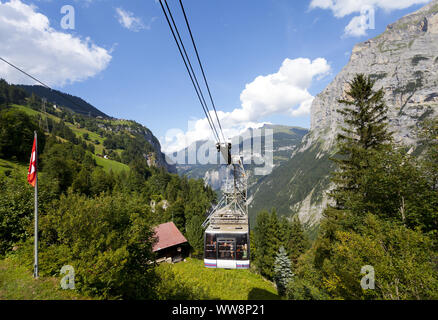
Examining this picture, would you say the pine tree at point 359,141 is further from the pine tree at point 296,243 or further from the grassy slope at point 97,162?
the grassy slope at point 97,162

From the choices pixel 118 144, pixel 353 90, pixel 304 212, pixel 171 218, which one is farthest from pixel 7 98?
pixel 304 212

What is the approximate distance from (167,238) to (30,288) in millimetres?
27537

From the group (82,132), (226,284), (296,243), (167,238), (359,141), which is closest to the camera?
(359,141)

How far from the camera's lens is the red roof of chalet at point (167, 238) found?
34675 mm

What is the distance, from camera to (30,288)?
10297 mm

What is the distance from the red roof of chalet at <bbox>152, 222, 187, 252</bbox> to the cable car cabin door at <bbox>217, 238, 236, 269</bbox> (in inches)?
888

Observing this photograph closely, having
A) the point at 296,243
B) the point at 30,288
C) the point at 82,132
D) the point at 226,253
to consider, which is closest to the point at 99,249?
the point at 30,288

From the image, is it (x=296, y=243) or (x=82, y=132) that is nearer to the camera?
(x=296, y=243)

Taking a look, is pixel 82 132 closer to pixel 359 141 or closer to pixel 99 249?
pixel 99 249

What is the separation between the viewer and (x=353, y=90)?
21.0 metres

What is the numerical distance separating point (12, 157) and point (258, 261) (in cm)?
6717

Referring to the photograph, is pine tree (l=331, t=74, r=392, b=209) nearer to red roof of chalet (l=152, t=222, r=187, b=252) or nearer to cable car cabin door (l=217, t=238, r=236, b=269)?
cable car cabin door (l=217, t=238, r=236, b=269)

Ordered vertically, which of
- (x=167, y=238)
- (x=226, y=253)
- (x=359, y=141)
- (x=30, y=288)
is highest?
(x=359, y=141)
